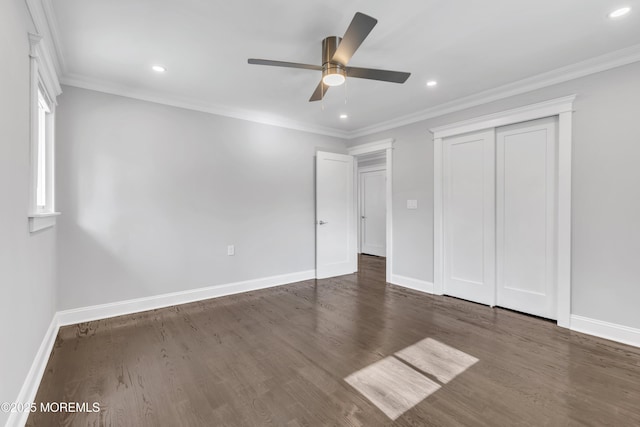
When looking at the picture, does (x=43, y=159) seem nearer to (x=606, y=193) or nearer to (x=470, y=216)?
(x=470, y=216)

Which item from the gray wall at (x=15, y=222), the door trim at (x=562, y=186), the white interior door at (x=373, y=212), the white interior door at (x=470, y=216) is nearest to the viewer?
the gray wall at (x=15, y=222)

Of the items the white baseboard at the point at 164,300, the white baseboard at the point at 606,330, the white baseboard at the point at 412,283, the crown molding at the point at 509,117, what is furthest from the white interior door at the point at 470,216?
the white baseboard at the point at 164,300

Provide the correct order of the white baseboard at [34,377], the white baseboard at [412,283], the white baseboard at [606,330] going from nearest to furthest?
1. the white baseboard at [34,377]
2. the white baseboard at [606,330]
3. the white baseboard at [412,283]

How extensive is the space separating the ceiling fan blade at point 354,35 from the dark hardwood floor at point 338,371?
226cm

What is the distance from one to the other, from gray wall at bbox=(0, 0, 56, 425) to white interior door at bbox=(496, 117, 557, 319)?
412 centimetres

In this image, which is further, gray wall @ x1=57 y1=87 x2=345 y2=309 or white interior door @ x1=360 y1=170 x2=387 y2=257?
white interior door @ x1=360 y1=170 x2=387 y2=257

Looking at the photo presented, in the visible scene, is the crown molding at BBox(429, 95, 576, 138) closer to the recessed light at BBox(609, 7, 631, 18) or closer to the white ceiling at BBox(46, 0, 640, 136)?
the white ceiling at BBox(46, 0, 640, 136)

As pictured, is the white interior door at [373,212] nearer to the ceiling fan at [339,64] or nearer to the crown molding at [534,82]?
the crown molding at [534,82]

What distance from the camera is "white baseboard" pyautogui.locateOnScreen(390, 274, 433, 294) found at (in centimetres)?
400

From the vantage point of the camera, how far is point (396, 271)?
4.43 m

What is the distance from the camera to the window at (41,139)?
6.22ft

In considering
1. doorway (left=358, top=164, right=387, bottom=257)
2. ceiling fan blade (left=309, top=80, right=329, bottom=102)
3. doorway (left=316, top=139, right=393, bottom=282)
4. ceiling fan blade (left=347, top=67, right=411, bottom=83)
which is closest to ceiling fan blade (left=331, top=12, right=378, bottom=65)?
ceiling fan blade (left=347, top=67, right=411, bottom=83)

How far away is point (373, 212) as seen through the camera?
23.6 feet

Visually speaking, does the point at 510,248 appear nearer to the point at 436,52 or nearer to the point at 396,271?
the point at 396,271
